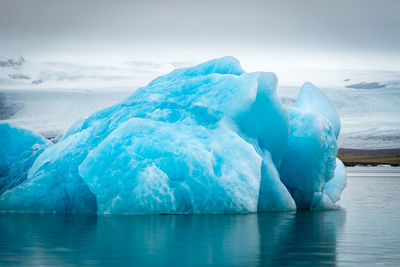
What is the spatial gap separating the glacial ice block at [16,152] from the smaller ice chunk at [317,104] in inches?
350

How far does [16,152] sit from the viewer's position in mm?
22953

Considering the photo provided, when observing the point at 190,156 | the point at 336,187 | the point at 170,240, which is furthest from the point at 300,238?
the point at 336,187

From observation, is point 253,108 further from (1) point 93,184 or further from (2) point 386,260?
(2) point 386,260

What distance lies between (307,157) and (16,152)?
31.9ft

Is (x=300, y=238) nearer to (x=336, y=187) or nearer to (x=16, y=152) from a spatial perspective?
(x=336, y=187)

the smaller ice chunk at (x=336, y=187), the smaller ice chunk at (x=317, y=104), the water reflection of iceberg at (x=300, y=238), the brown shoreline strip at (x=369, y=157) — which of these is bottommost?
the brown shoreline strip at (x=369, y=157)

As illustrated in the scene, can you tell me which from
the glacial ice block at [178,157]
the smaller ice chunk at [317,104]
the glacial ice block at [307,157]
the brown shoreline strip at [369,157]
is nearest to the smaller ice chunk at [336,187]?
the smaller ice chunk at [317,104]

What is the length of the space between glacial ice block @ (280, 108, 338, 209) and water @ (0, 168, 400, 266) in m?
2.09

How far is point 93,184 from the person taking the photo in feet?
54.5

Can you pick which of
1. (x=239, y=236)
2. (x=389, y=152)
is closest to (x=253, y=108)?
(x=239, y=236)

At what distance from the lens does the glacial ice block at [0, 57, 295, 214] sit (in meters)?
16.8

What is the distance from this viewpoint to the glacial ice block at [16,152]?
22062mm

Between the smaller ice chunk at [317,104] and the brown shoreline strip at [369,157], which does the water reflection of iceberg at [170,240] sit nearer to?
the smaller ice chunk at [317,104]

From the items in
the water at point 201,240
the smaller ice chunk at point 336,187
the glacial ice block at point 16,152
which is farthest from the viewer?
the smaller ice chunk at point 336,187
